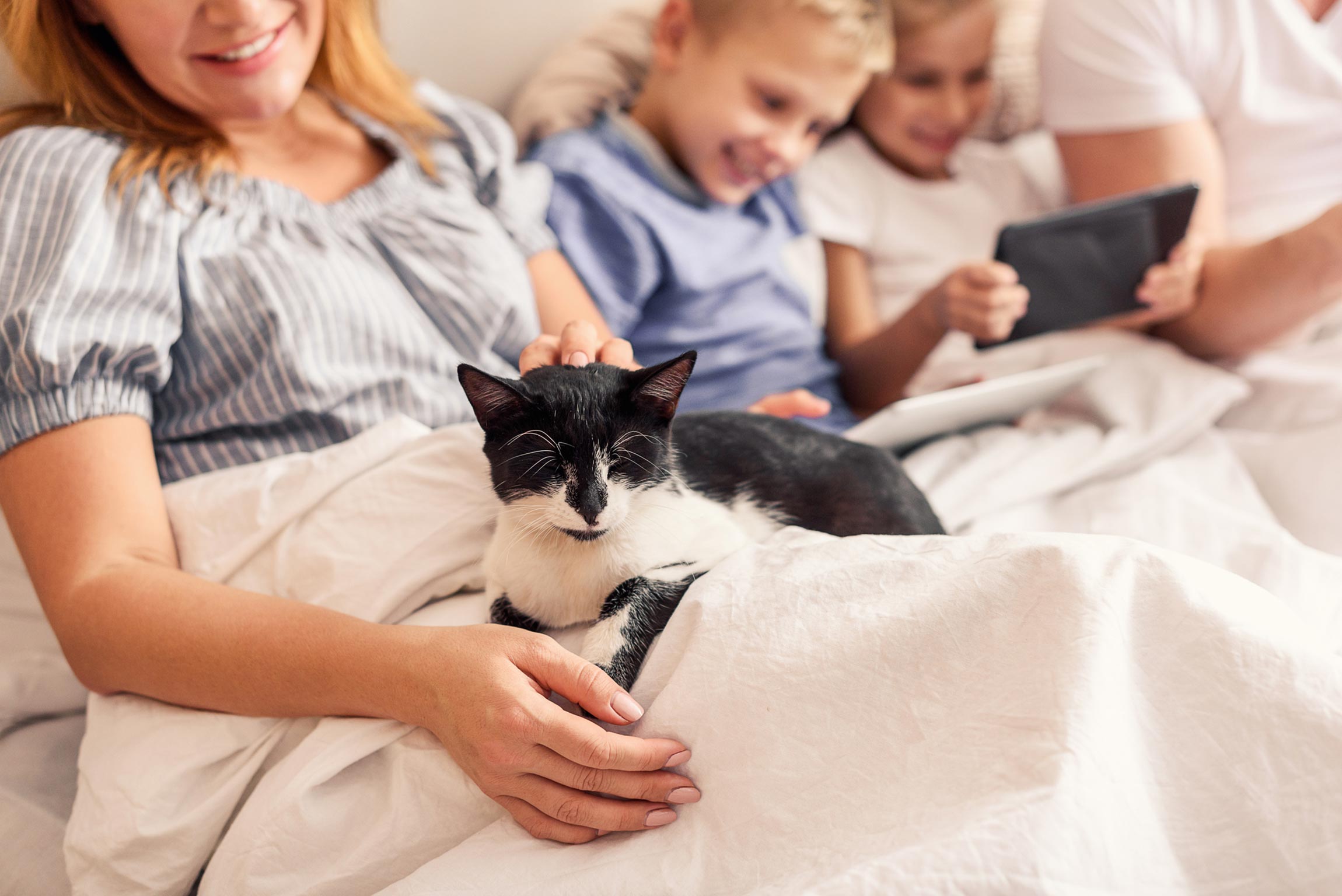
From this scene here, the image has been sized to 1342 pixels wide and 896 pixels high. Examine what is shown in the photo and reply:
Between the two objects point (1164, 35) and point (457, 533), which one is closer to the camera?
point (457, 533)

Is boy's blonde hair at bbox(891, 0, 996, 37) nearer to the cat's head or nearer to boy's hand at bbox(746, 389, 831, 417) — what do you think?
boy's hand at bbox(746, 389, 831, 417)

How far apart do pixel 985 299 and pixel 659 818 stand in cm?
85

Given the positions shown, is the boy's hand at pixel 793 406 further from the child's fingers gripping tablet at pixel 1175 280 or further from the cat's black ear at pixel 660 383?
the child's fingers gripping tablet at pixel 1175 280

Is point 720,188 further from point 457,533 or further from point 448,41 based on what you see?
point 457,533

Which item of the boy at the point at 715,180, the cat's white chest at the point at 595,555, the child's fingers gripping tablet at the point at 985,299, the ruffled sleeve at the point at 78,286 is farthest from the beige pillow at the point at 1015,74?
the ruffled sleeve at the point at 78,286

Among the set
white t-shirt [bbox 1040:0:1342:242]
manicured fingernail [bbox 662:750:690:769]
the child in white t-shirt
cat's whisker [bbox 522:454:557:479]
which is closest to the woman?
manicured fingernail [bbox 662:750:690:769]

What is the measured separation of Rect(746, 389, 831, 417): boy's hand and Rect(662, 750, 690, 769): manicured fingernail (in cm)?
45

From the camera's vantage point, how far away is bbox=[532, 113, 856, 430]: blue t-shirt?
4.03ft

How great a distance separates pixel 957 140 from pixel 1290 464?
2.71 ft

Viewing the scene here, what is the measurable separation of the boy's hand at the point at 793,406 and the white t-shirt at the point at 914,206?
51 cm

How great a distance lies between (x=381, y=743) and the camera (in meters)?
0.64

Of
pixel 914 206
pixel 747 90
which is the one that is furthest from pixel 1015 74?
pixel 747 90

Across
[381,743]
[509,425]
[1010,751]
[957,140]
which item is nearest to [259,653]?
[381,743]

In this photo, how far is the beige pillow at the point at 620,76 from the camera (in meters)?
1.33
